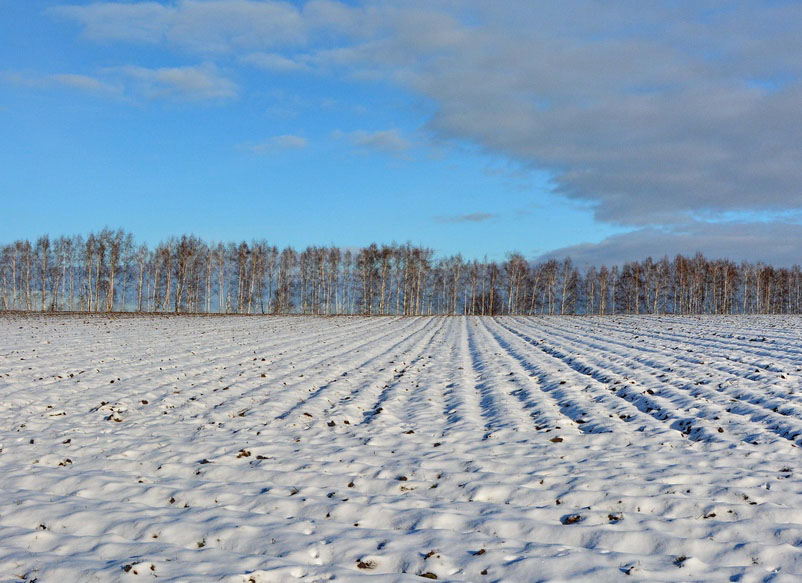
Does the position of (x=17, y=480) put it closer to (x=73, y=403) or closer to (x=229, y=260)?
(x=73, y=403)

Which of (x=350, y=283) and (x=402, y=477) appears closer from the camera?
(x=402, y=477)

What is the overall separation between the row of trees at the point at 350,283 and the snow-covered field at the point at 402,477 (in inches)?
2535

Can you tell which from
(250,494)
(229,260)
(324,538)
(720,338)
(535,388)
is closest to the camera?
(324,538)

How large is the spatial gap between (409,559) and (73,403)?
31.3ft

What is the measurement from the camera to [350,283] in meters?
89.5

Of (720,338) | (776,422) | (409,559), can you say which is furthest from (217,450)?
(720,338)

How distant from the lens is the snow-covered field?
4695 millimetres

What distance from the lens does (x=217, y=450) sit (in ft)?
26.4

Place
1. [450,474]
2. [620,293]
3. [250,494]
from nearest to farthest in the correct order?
[250,494], [450,474], [620,293]

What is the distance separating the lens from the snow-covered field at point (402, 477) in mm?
4695

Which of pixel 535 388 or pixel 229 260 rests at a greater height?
pixel 229 260

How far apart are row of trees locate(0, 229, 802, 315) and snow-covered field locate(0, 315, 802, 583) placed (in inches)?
2535

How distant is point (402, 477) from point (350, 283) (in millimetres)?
83149

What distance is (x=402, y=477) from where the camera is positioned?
6902 mm
